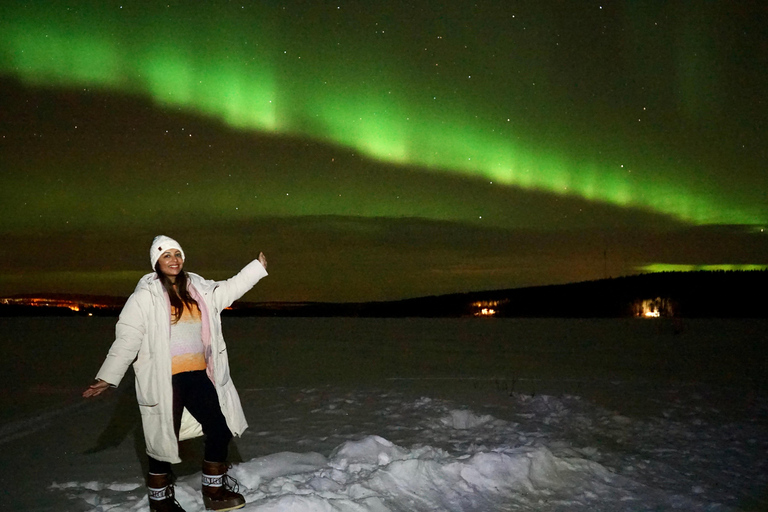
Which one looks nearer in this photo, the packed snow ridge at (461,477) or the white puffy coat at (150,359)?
the white puffy coat at (150,359)

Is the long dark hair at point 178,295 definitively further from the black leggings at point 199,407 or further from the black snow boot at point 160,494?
the black snow boot at point 160,494

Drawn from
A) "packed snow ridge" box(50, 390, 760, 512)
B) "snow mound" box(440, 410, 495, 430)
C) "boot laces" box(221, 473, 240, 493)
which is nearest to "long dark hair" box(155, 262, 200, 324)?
"boot laces" box(221, 473, 240, 493)

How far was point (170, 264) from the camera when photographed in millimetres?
3979

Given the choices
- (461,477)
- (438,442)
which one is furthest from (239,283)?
(438,442)

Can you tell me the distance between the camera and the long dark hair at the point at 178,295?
392 cm

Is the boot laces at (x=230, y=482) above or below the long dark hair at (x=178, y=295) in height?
below

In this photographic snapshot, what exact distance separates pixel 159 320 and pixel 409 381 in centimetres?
855

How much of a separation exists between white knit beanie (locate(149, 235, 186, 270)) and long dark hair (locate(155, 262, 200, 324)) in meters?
0.05

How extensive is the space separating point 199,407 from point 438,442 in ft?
10.9

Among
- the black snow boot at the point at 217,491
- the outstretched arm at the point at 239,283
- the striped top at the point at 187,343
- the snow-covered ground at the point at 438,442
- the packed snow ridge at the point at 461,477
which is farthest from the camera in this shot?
the snow-covered ground at the point at 438,442

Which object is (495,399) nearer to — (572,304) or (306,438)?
(306,438)

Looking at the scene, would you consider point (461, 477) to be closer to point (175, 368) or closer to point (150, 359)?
point (175, 368)

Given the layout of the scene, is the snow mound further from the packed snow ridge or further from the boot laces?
the boot laces

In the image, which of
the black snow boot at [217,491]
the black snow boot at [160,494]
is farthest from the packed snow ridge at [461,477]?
the black snow boot at [160,494]
